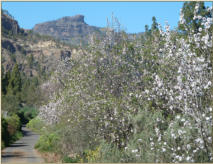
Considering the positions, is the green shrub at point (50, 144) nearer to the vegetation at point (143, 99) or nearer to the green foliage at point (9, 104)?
the vegetation at point (143, 99)

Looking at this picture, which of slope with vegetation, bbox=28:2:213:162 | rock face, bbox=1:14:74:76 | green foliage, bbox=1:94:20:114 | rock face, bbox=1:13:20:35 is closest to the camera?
slope with vegetation, bbox=28:2:213:162

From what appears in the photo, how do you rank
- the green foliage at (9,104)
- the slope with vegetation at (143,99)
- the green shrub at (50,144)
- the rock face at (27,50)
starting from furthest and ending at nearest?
the rock face at (27,50) → the green foliage at (9,104) → the green shrub at (50,144) → the slope with vegetation at (143,99)

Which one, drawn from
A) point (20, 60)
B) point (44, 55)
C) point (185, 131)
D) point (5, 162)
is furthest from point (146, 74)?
point (44, 55)

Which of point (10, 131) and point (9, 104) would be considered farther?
point (9, 104)

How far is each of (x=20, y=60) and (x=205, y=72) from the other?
116 meters

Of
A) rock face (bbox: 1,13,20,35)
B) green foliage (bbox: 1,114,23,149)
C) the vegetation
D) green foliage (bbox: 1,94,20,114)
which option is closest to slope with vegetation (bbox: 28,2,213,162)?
the vegetation

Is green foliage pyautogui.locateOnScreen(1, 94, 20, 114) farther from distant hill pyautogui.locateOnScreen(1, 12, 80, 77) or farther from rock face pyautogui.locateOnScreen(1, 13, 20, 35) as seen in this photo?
rock face pyautogui.locateOnScreen(1, 13, 20, 35)

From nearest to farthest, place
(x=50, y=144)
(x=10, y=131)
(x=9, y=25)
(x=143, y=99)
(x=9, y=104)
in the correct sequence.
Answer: (x=143, y=99) < (x=50, y=144) < (x=10, y=131) < (x=9, y=104) < (x=9, y=25)

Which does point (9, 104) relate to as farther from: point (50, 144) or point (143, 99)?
point (143, 99)

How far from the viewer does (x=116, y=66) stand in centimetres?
1181

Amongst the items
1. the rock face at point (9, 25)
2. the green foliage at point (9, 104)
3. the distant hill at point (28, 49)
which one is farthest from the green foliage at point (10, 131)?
the rock face at point (9, 25)

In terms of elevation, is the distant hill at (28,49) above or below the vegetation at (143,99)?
above

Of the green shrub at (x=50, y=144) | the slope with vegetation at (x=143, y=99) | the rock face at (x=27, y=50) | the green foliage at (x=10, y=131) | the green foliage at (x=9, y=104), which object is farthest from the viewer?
the rock face at (x=27, y=50)

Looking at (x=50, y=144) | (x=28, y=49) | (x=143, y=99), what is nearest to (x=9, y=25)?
(x=28, y=49)
